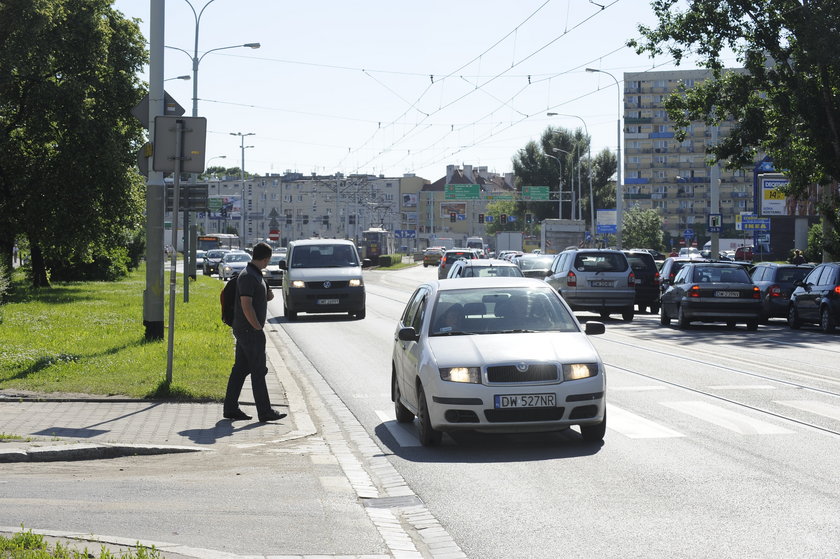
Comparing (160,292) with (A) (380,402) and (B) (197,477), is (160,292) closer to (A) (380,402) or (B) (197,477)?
(A) (380,402)

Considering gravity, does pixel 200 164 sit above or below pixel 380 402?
above

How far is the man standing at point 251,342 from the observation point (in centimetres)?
1119

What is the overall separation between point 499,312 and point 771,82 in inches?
1060

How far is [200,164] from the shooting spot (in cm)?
1268

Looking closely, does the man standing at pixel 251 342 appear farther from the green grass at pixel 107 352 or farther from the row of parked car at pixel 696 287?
the row of parked car at pixel 696 287

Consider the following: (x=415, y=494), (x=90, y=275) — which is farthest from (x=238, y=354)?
(x=90, y=275)

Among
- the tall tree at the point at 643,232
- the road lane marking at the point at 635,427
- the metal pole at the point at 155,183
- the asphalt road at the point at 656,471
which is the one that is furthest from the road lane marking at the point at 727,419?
the tall tree at the point at 643,232

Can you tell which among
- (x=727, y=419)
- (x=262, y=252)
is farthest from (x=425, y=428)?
(x=727, y=419)

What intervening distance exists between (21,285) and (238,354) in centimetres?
3338

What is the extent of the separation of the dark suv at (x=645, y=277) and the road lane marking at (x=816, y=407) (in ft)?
69.2

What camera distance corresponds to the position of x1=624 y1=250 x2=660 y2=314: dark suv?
33531mm

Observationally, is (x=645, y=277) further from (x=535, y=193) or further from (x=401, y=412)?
(x=535, y=193)

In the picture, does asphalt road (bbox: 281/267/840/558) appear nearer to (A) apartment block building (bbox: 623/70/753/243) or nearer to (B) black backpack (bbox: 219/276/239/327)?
(B) black backpack (bbox: 219/276/239/327)

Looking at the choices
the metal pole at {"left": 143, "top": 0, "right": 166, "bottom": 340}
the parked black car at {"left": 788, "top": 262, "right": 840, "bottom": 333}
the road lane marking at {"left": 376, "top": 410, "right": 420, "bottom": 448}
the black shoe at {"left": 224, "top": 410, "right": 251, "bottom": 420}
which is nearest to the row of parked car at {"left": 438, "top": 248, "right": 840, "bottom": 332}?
the parked black car at {"left": 788, "top": 262, "right": 840, "bottom": 333}
